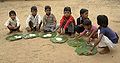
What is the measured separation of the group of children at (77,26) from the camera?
456 cm

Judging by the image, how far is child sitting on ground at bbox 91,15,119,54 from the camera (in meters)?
4.51

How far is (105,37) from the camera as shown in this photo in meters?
4.51

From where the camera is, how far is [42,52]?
4789mm

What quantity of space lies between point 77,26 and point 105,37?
105 centimetres

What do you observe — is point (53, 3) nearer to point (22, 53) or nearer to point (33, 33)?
point (33, 33)

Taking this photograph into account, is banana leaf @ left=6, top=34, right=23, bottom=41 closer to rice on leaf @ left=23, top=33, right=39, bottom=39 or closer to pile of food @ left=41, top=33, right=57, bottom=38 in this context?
rice on leaf @ left=23, top=33, right=39, bottom=39

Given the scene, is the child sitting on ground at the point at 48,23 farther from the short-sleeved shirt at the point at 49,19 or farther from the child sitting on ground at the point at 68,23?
the child sitting on ground at the point at 68,23

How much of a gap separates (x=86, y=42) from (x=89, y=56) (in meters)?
0.61

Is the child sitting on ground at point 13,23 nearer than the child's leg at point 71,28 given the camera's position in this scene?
No

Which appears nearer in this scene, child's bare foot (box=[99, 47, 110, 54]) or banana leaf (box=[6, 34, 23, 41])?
child's bare foot (box=[99, 47, 110, 54])

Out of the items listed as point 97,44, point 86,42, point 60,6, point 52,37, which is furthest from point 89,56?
point 60,6

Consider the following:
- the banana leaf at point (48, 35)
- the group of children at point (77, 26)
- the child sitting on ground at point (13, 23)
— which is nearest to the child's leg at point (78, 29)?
the group of children at point (77, 26)

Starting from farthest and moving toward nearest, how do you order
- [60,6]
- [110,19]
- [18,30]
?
[60,6]
[110,19]
[18,30]

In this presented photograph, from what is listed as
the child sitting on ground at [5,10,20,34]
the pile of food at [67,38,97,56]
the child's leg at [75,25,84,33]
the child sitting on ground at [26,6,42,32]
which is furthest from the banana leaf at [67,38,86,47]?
the child sitting on ground at [5,10,20,34]
